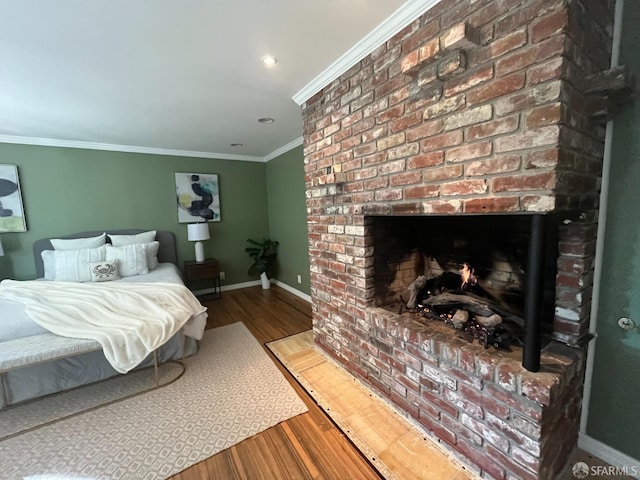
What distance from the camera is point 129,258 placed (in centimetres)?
306

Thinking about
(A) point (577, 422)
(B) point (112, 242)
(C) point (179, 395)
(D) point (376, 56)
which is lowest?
(C) point (179, 395)

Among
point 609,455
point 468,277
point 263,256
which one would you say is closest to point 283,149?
point 263,256

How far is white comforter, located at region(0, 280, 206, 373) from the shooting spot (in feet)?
5.68

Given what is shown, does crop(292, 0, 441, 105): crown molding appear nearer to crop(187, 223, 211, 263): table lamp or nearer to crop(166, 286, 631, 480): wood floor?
crop(166, 286, 631, 480): wood floor

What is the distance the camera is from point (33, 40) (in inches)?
55.7

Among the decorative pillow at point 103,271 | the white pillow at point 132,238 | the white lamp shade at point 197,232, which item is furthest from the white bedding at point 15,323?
the white lamp shade at point 197,232

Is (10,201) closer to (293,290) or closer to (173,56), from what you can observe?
(173,56)

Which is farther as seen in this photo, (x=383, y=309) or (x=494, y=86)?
(x=383, y=309)

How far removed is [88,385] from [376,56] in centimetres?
315

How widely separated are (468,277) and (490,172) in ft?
2.88

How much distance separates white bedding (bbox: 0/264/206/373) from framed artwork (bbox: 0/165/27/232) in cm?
112

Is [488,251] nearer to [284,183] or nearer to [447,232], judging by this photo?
[447,232]

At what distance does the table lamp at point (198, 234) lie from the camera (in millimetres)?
3814

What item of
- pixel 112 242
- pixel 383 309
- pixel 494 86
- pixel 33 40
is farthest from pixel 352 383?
pixel 112 242
